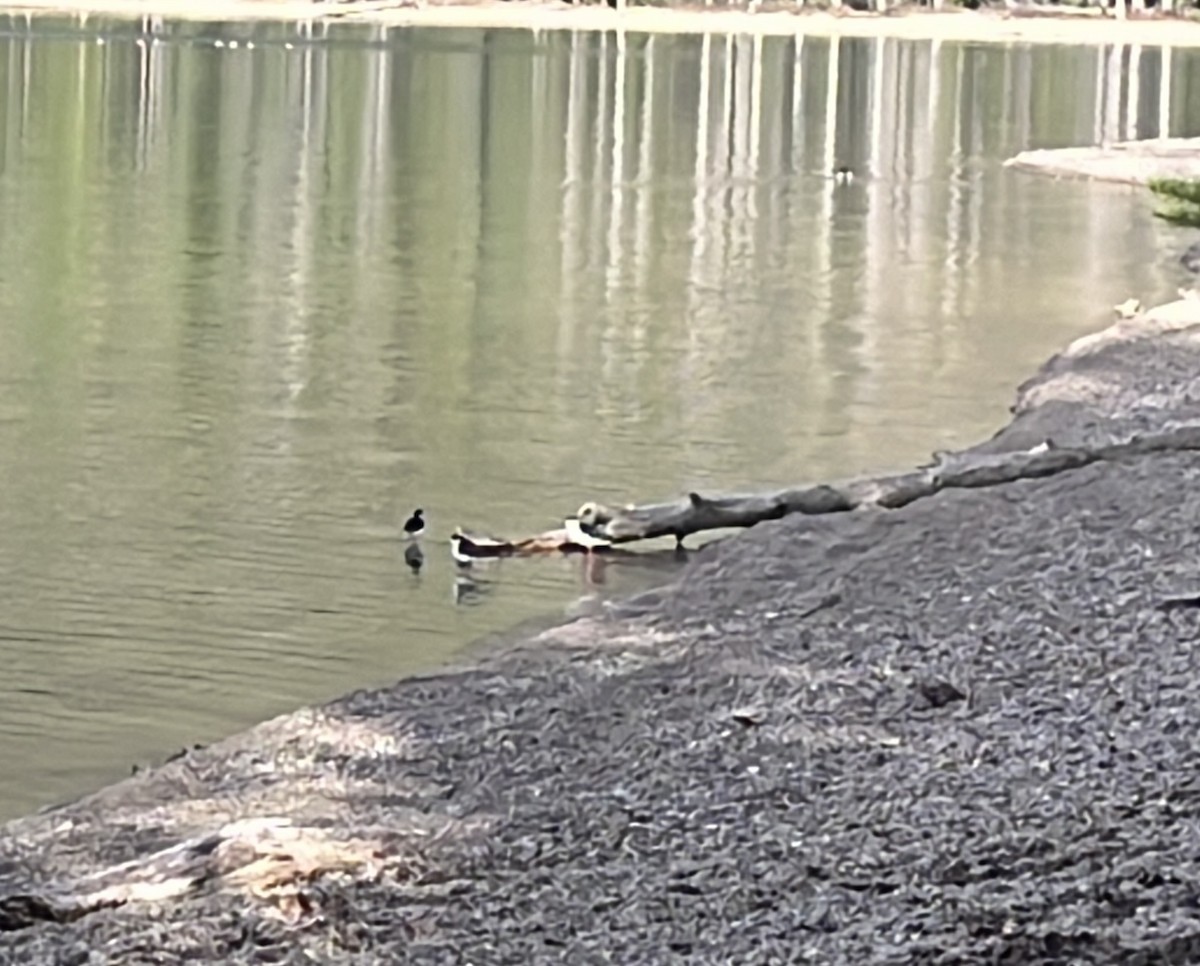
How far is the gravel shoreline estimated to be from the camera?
625cm

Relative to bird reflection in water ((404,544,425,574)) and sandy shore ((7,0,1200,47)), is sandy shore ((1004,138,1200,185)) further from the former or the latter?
sandy shore ((7,0,1200,47))

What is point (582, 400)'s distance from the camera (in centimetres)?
1794

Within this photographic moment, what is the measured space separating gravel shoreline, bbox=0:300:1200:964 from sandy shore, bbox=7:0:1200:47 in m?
84.1

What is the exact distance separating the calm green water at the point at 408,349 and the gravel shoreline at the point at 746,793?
0.95 m

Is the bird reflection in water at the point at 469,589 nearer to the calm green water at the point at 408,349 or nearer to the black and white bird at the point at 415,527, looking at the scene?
the calm green water at the point at 408,349

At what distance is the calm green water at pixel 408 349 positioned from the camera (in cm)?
1177

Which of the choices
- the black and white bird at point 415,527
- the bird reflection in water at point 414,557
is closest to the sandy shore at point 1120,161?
the black and white bird at point 415,527

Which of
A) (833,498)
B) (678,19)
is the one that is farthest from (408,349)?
(678,19)

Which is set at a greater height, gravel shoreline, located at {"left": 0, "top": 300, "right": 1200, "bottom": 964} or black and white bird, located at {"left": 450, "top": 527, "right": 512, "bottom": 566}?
gravel shoreline, located at {"left": 0, "top": 300, "right": 1200, "bottom": 964}

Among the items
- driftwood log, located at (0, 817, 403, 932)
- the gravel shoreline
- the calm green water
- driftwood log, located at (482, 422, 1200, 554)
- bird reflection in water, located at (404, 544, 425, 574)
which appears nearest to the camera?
the gravel shoreline

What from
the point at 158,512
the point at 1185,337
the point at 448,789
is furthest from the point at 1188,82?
the point at 448,789

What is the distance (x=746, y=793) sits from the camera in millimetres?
7570

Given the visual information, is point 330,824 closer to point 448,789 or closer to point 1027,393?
point 448,789

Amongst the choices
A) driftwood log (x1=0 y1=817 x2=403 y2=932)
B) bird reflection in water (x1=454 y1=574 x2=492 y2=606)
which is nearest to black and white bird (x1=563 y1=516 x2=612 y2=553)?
bird reflection in water (x1=454 y1=574 x2=492 y2=606)
